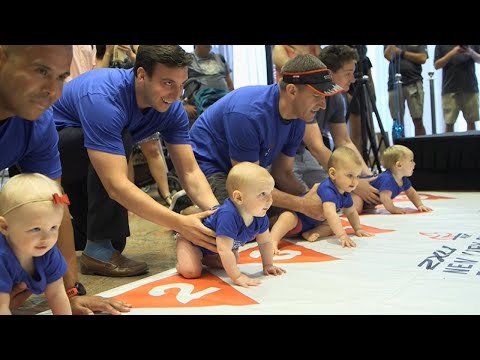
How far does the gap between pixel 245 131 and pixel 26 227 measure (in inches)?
48.8

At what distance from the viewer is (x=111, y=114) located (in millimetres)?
1911

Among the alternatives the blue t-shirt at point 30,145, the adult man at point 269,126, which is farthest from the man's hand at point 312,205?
the blue t-shirt at point 30,145

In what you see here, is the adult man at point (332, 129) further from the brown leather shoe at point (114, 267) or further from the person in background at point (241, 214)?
the brown leather shoe at point (114, 267)

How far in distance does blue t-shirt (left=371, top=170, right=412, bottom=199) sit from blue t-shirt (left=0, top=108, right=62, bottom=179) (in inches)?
81.3

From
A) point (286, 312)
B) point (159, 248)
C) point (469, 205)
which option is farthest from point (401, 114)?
point (286, 312)

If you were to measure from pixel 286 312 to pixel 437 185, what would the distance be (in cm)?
283

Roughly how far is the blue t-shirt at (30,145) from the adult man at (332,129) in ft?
5.69

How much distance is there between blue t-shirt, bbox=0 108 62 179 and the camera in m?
1.46

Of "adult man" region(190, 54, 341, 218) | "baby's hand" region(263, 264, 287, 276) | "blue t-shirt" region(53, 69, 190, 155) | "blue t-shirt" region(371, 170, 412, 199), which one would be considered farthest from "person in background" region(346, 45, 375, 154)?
"baby's hand" region(263, 264, 287, 276)

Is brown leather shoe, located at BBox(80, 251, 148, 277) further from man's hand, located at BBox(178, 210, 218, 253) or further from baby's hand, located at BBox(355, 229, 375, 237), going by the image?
baby's hand, located at BBox(355, 229, 375, 237)

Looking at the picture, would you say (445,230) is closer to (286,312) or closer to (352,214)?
(352,214)

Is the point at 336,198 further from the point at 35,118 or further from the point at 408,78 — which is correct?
the point at 408,78

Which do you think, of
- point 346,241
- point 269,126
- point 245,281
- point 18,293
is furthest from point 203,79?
point 18,293
